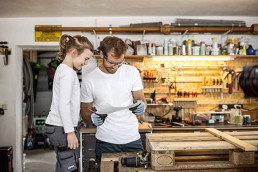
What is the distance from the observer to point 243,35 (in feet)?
15.3

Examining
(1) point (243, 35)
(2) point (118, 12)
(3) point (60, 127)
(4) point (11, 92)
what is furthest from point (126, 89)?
(1) point (243, 35)

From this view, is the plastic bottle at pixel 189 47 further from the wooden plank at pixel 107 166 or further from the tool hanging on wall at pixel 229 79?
the wooden plank at pixel 107 166

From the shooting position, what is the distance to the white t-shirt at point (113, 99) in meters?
2.21

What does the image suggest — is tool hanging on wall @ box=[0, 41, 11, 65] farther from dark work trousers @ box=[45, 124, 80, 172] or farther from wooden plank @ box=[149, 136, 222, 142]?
wooden plank @ box=[149, 136, 222, 142]

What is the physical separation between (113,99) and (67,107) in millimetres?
435

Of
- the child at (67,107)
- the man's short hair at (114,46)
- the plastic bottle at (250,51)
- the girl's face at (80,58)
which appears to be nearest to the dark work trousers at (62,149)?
the child at (67,107)

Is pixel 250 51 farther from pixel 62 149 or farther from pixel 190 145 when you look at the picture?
pixel 62 149

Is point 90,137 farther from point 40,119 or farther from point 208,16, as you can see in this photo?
point 40,119

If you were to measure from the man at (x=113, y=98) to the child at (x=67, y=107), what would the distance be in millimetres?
184

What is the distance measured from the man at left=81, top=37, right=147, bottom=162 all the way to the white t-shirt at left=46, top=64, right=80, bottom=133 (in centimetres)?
18

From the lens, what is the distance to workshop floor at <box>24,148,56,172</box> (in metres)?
4.90

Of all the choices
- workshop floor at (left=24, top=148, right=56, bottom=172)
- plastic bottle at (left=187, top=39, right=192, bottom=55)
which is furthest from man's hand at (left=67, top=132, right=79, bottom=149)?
workshop floor at (left=24, top=148, right=56, bottom=172)

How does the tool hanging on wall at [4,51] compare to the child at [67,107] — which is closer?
the child at [67,107]

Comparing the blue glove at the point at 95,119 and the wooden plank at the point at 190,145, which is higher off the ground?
the blue glove at the point at 95,119
